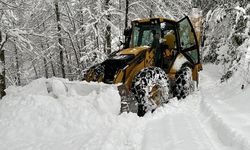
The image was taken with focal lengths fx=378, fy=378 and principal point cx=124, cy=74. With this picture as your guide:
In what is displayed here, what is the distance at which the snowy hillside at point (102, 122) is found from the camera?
6.29m

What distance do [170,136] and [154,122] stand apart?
1449 mm

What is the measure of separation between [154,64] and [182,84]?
1010 mm

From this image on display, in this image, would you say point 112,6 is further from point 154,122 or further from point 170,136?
point 170,136

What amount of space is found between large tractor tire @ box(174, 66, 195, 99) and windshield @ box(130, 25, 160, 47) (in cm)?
125

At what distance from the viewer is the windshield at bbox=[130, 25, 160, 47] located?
11047mm

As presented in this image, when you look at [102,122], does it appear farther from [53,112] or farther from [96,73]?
[96,73]

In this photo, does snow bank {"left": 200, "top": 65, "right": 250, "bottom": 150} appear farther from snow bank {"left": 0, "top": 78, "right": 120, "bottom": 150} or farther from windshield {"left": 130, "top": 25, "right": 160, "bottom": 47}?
windshield {"left": 130, "top": 25, "right": 160, "bottom": 47}

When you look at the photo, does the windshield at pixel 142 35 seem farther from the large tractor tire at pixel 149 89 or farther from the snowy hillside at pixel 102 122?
the snowy hillside at pixel 102 122

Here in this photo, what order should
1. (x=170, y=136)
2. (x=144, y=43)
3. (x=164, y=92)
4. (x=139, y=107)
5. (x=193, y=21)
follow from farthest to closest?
(x=193, y=21), (x=144, y=43), (x=164, y=92), (x=139, y=107), (x=170, y=136)

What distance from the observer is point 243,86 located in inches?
388

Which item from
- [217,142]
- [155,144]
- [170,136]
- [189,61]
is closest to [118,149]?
[155,144]

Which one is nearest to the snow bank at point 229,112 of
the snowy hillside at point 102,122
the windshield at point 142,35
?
the snowy hillside at point 102,122

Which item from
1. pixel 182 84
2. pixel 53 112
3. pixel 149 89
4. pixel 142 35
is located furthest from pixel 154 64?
pixel 53 112

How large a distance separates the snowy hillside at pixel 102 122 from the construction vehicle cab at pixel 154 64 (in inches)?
20.8
